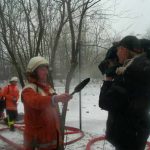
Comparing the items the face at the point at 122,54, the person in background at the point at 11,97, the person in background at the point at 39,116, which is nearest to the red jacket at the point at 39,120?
the person in background at the point at 39,116

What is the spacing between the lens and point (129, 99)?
3.09 metres

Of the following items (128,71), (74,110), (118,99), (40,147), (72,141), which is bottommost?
(74,110)

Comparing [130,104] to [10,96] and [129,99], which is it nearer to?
[129,99]

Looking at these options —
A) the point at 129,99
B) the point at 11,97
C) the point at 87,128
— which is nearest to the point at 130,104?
the point at 129,99

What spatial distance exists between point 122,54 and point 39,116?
106 centimetres

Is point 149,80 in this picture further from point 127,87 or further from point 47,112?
point 47,112

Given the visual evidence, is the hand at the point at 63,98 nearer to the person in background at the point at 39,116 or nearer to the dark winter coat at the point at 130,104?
the person in background at the point at 39,116

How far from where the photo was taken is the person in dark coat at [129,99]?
3059 millimetres

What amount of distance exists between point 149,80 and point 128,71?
0.71 ft

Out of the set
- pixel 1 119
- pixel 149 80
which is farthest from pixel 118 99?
pixel 1 119

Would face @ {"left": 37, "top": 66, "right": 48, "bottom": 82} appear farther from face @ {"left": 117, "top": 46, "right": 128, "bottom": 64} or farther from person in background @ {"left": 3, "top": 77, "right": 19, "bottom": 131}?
person in background @ {"left": 3, "top": 77, "right": 19, "bottom": 131}

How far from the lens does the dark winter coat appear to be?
306cm

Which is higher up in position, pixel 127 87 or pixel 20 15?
pixel 20 15

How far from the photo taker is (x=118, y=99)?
3.05m
